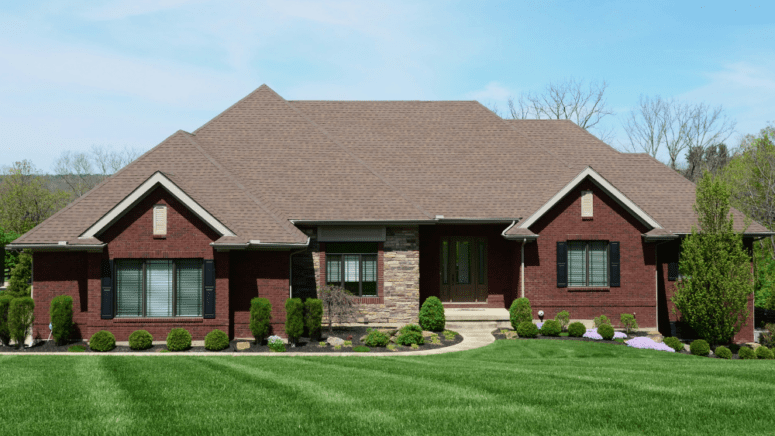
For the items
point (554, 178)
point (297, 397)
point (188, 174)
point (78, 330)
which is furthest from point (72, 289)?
point (554, 178)

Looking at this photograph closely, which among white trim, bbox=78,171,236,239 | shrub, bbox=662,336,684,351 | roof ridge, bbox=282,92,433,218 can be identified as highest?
roof ridge, bbox=282,92,433,218

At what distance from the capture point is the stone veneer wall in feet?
68.2

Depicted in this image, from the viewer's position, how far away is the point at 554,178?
23844 mm

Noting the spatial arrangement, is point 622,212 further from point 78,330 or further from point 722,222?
point 78,330

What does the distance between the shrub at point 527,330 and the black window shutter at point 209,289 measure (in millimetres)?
9447

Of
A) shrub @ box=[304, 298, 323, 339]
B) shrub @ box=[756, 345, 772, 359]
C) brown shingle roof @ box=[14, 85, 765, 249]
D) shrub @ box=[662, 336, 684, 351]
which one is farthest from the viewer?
brown shingle roof @ box=[14, 85, 765, 249]

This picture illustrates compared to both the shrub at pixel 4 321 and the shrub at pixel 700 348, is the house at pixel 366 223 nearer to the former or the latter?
the shrub at pixel 4 321

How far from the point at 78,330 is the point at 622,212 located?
59.5ft

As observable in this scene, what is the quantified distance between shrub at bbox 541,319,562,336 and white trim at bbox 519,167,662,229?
3.48m

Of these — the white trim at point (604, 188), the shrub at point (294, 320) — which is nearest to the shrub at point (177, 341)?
the shrub at point (294, 320)

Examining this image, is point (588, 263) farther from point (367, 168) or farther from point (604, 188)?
point (367, 168)

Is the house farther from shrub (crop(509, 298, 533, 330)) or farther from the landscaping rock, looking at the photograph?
the landscaping rock

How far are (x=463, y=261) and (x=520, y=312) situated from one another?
4.27 metres

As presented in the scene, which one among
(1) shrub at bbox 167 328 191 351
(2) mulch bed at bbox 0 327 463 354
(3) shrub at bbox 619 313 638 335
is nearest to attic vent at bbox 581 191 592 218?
(3) shrub at bbox 619 313 638 335
